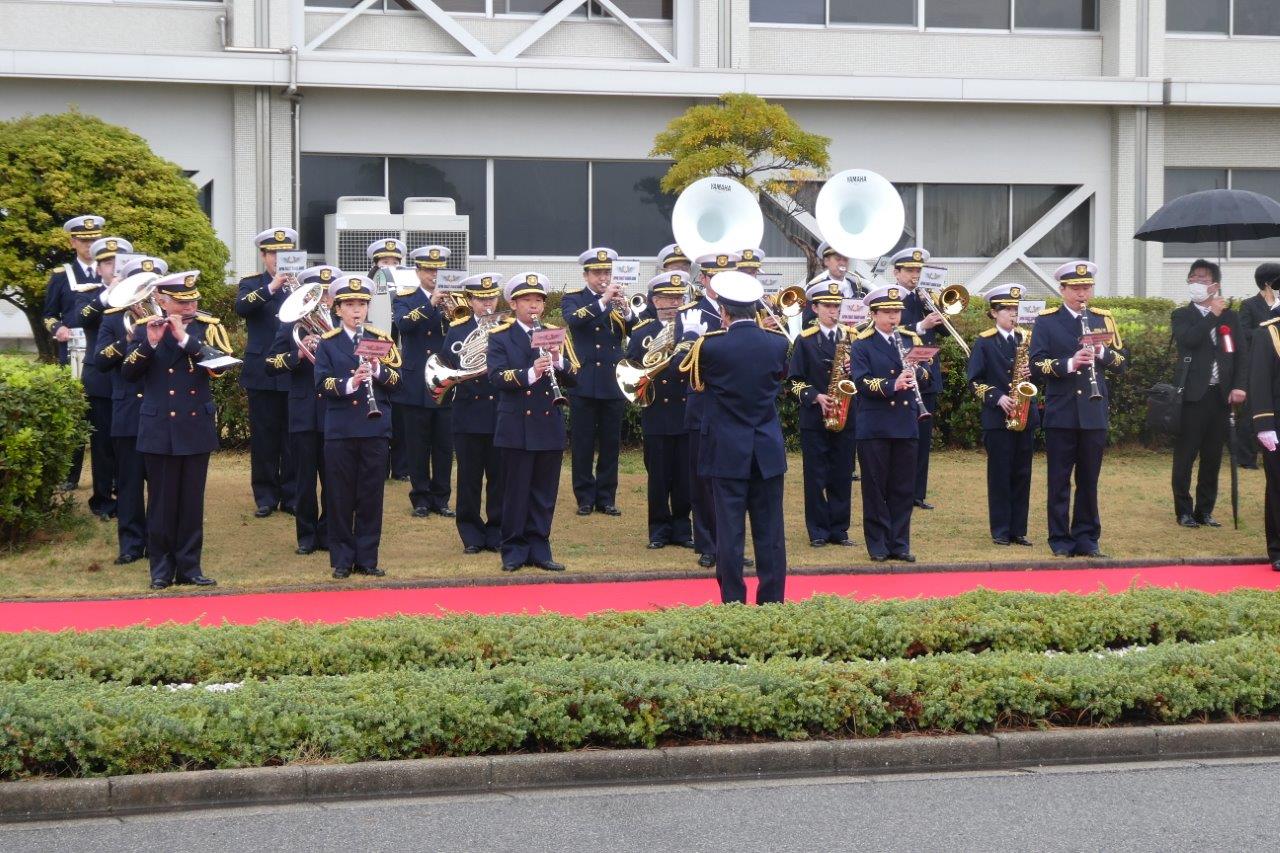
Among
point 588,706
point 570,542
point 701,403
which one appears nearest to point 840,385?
point 701,403

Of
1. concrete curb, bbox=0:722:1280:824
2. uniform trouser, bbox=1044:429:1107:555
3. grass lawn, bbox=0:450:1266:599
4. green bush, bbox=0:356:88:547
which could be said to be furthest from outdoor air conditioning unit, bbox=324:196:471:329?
concrete curb, bbox=0:722:1280:824

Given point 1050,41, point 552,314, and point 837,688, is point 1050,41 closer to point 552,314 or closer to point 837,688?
point 552,314

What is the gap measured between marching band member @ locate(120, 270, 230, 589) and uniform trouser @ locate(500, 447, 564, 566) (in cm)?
197

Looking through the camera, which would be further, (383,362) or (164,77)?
(164,77)

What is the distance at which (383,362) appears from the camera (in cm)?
1126

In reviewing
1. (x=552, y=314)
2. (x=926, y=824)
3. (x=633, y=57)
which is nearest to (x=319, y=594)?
(x=926, y=824)

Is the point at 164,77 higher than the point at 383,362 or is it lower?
higher

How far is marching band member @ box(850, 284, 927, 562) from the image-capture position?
39.7 feet

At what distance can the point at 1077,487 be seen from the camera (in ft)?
40.9

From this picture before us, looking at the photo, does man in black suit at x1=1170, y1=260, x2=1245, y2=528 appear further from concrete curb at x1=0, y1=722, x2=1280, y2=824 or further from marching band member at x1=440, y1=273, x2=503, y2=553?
concrete curb at x1=0, y1=722, x2=1280, y2=824

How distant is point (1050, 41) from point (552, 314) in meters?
11.2

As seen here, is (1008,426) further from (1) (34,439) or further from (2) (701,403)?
(1) (34,439)

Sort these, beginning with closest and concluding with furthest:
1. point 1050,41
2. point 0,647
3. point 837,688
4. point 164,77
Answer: point 837,688
point 0,647
point 164,77
point 1050,41

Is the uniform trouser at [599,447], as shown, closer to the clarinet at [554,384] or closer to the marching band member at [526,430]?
the marching band member at [526,430]
